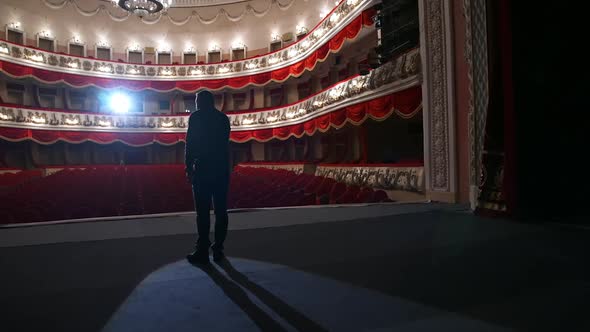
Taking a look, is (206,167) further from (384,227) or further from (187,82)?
(187,82)

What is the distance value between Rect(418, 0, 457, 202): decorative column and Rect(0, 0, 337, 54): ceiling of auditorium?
11.3 metres

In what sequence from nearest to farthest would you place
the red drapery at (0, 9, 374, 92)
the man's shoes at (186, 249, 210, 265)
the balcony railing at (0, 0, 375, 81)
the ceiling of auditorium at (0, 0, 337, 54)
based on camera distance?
the man's shoes at (186, 249, 210, 265) < the red drapery at (0, 9, 374, 92) < the balcony railing at (0, 0, 375, 81) < the ceiling of auditorium at (0, 0, 337, 54)

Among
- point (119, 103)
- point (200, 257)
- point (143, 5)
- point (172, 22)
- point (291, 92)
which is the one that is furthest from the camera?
point (172, 22)

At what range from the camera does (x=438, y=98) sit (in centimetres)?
548

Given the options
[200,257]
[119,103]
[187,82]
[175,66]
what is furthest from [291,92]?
[200,257]

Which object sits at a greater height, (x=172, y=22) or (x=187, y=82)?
(x=172, y=22)

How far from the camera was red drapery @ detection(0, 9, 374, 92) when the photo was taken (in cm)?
1199

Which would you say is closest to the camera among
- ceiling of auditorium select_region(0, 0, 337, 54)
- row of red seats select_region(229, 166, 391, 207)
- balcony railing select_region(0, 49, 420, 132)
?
row of red seats select_region(229, 166, 391, 207)

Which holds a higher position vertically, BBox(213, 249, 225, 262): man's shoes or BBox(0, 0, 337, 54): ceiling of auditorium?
BBox(0, 0, 337, 54): ceiling of auditorium

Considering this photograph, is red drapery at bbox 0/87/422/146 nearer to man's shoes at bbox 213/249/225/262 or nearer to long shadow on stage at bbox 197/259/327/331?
man's shoes at bbox 213/249/225/262

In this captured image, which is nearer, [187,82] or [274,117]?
[274,117]

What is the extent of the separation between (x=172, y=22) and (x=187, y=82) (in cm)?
364

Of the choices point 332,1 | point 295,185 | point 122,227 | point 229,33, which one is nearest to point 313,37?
point 332,1

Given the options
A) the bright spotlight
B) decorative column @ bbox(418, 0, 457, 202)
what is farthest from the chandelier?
decorative column @ bbox(418, 0, 457, 202)
